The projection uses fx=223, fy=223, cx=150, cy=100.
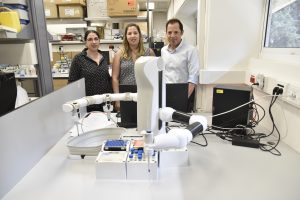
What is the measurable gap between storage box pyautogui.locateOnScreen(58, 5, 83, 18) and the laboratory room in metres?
1.30

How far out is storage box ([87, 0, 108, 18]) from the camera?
311cm

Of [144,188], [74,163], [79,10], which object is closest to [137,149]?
[144,188]

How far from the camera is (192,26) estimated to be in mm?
4691

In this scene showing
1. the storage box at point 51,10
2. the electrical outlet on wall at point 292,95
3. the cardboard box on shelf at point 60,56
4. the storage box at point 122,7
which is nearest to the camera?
the electrical outlet on wall at point 292,95

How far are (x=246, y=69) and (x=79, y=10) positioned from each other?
95.1 inches

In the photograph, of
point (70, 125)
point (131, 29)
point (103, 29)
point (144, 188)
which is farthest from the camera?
point (103, 29)

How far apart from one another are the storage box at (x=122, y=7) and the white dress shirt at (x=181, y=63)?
3.69 ft

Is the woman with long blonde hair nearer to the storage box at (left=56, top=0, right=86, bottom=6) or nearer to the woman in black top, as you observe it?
the woman in black top

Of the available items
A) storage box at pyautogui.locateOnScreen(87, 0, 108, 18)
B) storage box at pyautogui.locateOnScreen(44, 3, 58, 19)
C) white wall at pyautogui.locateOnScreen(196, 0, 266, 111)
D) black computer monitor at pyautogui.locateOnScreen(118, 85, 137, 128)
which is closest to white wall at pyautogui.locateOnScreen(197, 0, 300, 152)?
white wall at pyautogui.locateOnScreen(196, 0, 266, 111)

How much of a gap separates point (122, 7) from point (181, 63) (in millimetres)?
1350

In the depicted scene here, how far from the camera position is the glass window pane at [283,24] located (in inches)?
53.5

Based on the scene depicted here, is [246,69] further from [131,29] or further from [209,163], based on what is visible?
[209,163]

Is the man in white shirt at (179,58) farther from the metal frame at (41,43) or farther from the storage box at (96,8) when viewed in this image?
the storage box at (96,8)

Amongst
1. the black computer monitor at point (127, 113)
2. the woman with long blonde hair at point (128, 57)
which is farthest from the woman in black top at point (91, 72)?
the black computer monitor at point (127, 113)
